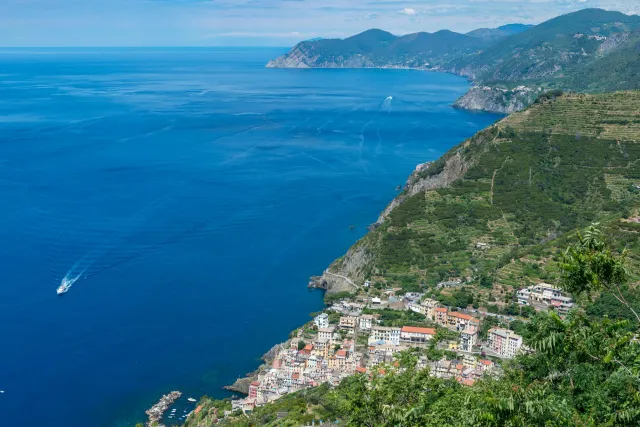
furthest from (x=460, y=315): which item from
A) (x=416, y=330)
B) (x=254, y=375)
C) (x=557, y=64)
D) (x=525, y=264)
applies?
(x=557, y=64)

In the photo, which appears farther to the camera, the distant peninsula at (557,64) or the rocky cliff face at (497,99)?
the rocky cliff face at (497,99)

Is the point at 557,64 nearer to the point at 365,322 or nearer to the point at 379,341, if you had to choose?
the point at 365,322

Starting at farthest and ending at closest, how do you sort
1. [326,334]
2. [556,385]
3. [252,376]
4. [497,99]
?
[497,99] → [326,334] → [252,376] → [556,385]

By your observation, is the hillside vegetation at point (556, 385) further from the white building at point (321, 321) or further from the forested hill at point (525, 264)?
the white building at point (321, 321)

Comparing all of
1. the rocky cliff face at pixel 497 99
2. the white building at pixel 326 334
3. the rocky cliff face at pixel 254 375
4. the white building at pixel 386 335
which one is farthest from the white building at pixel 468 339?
the rocky cliff face at pixel 497 99

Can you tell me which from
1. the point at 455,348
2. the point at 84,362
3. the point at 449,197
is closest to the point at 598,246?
the point at 455,348

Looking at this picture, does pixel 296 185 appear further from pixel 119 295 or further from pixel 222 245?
pixel 119 295

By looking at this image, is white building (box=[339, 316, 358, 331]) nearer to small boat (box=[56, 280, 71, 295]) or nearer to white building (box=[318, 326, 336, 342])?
white building (box=[318, 326, 336, 342])
